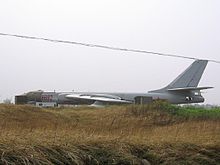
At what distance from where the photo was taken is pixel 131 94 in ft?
119

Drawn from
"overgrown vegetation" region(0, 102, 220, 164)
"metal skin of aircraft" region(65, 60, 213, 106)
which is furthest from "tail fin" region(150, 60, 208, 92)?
"overgrown vegetation" region(0, 102, 220, 164)

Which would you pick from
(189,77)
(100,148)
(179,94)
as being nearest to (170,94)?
(179,94)

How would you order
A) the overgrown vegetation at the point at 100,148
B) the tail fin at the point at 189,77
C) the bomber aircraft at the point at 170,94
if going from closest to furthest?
the overgrown vegetation at the point at 100,148
the bomber aircraft at the point at 170,94
the tail fin at the point at 189,77

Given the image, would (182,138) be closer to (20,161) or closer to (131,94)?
(20,161)

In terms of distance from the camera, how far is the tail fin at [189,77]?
35.6 metres

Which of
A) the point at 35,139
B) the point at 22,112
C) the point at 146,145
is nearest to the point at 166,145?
the point at 146,145

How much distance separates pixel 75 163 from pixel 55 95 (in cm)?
3038

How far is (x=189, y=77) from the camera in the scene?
36.8 metres

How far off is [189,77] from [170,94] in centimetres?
229

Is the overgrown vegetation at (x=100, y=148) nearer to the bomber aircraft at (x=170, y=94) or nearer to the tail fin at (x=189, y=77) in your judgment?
the bomber aircraft at (x=170, y=94)

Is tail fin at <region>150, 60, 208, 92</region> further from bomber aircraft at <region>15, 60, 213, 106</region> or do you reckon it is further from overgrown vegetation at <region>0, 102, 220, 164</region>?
overgrown vegetation at <region>0, 102, 220, 164</region>

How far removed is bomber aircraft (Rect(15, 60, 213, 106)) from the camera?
3494cm

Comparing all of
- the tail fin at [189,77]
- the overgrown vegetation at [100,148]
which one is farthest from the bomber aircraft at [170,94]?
the overgrown vegetation at [100,148]

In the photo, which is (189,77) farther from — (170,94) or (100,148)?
(100,148)
